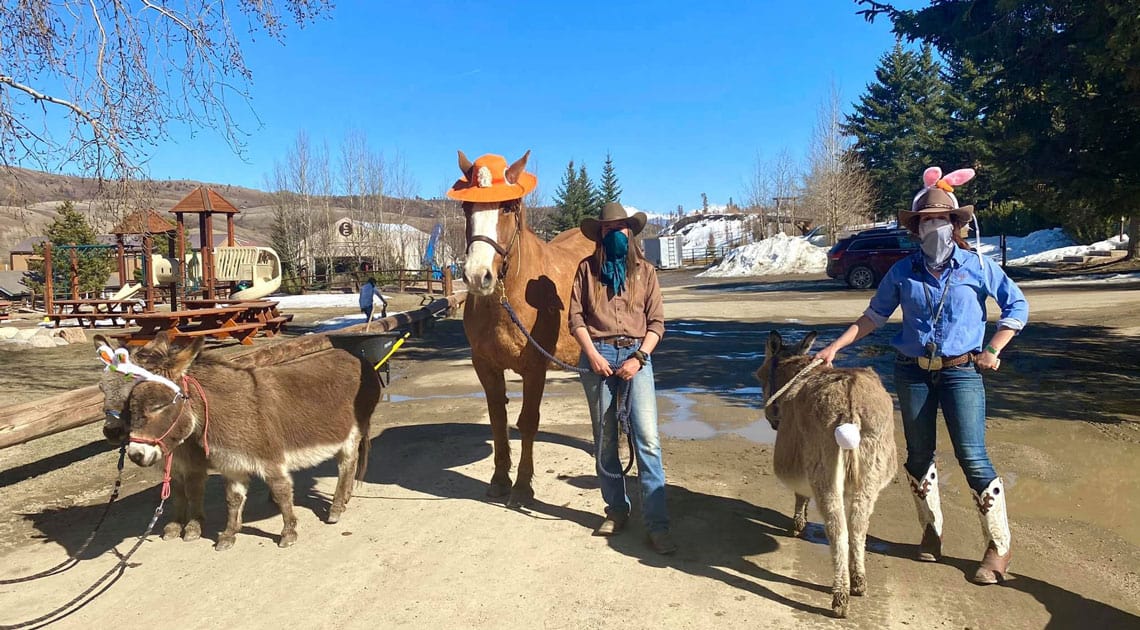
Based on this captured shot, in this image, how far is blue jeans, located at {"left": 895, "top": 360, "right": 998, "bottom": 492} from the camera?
12.3 feet

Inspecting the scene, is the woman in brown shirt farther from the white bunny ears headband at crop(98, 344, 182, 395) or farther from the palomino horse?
the white bunny ears headband at crop(98, 344, 182, 395)

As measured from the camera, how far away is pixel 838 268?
25.4 meters

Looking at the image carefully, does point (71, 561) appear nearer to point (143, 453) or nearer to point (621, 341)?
point (143, 453)

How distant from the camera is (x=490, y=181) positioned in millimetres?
4828

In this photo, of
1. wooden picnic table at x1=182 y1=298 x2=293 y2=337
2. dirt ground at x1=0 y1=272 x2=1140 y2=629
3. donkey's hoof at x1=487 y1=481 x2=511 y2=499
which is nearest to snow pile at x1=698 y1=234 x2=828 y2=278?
wooden picnic table at x1=182 y1=298 x2=293 y2=337

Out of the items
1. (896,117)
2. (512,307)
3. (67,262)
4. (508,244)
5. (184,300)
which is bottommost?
(184,300)

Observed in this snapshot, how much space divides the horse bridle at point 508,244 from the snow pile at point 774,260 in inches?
1430

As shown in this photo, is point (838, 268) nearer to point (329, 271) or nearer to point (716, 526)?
point (716, 526)

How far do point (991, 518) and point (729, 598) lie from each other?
1.47m

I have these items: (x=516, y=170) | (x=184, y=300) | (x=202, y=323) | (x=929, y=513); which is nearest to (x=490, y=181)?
(x=516, y=170)

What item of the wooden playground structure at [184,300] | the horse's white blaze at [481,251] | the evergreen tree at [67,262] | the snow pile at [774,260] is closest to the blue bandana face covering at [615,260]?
the horse's white blaze at [481,251]

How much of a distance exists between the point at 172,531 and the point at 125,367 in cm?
135

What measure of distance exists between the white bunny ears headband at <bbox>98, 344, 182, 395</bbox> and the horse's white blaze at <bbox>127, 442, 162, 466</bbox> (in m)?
0.34

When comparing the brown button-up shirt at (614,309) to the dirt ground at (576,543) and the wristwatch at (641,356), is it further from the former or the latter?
the dirt ground at (576,543)
